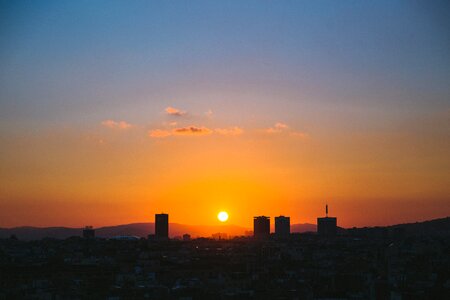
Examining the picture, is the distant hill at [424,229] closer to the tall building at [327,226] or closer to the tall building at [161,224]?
the tall building at [327,226]

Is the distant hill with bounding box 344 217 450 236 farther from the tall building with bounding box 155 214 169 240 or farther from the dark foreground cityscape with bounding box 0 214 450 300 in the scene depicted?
the dark foreground cityscape with bounding box 0 214 450 300

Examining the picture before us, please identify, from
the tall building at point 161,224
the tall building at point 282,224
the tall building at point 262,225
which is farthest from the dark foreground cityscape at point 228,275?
the tall building at point 282,224

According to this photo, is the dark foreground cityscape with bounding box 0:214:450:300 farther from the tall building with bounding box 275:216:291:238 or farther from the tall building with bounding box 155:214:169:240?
the tall building with bounding box 275:216:291:238

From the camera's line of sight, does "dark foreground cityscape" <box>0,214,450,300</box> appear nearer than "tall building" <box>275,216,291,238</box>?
Yes

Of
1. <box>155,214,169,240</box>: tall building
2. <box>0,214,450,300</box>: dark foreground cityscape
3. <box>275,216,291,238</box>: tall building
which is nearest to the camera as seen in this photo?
<box>0,214,450,300</box>: dark foreground cityscape

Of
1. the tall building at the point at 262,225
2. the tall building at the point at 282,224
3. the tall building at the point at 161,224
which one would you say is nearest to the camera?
the tall building at the point at 161,224

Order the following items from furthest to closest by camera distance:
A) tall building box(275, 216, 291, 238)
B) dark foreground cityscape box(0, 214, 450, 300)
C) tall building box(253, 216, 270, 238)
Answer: tall building box(275, 216, 291, 238)
tall building box(253, 216, 270, 238)
dark foreground cityscape box(0, 214, 450, 300)

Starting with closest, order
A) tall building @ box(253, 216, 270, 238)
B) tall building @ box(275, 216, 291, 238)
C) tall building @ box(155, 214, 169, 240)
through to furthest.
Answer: tall building @ box(155, 214, 169, 240), tall building @ box(253, 216, 270, 238), tall building @ box(275, 216, 291, 238)

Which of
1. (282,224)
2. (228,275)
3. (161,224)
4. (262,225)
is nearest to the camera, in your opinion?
(228,275)

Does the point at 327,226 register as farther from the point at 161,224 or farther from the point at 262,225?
the point at 161,224

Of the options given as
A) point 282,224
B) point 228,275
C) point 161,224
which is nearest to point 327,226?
point 282,224

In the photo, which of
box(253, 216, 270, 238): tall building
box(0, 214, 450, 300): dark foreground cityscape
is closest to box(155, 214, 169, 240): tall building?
box(253, 216, 270, 238): tall building

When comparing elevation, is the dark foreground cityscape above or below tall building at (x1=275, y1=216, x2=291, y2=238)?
below
